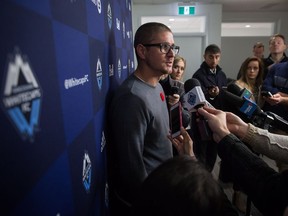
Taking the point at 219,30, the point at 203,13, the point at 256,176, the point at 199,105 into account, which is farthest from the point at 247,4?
the point at 256,176

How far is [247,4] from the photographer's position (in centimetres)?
562

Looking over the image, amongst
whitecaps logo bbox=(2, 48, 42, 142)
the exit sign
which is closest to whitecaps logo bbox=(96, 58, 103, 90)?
whitecaps logo bbox=(2, 48, 42, 142)

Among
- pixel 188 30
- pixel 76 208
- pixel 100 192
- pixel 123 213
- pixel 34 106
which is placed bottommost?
pixel 123 213

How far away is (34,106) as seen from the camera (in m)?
0.46

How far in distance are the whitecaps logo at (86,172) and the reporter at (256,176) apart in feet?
1.61

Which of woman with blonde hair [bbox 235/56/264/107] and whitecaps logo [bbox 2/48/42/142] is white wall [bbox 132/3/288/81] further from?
whitecaps logo [bbox 2/48/42/142]

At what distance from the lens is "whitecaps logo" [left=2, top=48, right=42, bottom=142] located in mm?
384

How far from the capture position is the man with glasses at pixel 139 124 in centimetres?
108

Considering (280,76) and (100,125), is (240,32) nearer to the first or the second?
(280,76)

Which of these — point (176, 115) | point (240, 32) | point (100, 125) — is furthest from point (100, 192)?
point (240, 32)

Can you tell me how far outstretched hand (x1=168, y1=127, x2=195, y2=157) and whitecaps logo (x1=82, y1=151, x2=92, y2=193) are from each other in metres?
0.44

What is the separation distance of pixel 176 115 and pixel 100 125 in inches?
15.5

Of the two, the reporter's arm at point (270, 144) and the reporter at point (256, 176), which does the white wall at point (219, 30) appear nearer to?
the reporter's arm at point (270, 144)

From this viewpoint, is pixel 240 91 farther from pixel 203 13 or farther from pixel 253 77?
pixel 203 13
